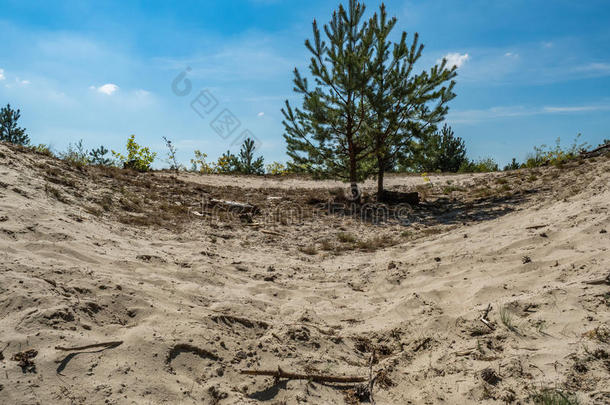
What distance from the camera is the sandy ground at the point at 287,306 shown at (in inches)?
101

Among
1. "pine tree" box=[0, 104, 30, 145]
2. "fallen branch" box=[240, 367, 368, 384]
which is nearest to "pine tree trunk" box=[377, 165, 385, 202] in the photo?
"fallen branch" box=[240, 367, 368, 384]

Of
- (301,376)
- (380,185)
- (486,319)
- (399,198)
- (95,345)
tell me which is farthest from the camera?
(380,185)

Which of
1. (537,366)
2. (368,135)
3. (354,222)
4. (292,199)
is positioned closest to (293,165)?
(292,199)

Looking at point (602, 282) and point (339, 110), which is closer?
point (602, 282)

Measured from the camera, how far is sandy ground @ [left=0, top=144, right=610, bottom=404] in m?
2.56

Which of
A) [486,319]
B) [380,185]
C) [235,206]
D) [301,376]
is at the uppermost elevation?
[380,185]

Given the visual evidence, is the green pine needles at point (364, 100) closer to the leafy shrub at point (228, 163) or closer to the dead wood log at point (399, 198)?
the dead wood log at point (399, 198)

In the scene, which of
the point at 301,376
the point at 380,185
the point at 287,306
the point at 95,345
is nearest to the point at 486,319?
the point at 301,376

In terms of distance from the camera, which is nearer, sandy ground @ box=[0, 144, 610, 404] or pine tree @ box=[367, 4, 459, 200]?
sandy ground @ box=[0, 144, 610, 404]

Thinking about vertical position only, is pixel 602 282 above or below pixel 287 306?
above

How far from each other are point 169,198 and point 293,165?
14.3 feet

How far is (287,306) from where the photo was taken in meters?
4.34

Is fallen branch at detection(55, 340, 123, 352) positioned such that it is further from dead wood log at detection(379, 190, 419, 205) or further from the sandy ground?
dead wood log at detection(379, 190, 419, 205)

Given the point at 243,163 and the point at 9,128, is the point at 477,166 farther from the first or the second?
the point at 9,128
